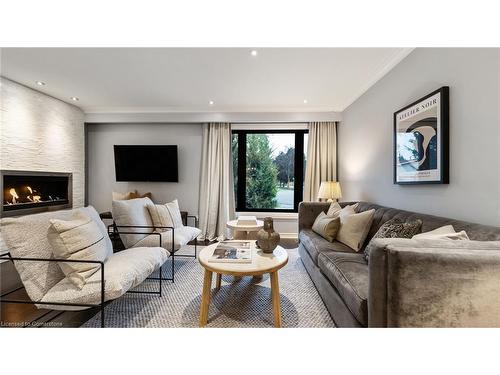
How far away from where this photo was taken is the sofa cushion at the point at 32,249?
4.38ft

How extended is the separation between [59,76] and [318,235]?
12.7 ft

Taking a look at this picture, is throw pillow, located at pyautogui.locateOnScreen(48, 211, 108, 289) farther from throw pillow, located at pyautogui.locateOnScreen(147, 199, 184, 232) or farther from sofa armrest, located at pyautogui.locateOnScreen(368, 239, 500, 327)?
sofa armrest, located at pyautogui.locateOnScreen(368, 239, 500, 327)

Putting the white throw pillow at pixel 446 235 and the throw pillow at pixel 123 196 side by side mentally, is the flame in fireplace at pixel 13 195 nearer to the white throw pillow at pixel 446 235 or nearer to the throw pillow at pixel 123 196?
the throw pillow at pixel 123 196

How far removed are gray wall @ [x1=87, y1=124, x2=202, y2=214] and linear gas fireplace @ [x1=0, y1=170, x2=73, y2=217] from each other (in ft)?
1.76

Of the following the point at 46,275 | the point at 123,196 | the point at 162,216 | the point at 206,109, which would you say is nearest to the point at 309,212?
the point at 162,216

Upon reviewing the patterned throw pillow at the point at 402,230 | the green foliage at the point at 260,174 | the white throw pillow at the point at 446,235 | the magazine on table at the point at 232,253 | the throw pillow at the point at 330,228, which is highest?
the green foliage at the point at 260,174

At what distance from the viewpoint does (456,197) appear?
64.1 inches

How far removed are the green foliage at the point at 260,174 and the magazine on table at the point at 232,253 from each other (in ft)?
7.29

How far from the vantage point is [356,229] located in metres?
2.13

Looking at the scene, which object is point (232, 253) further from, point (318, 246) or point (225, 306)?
point (318, 246)

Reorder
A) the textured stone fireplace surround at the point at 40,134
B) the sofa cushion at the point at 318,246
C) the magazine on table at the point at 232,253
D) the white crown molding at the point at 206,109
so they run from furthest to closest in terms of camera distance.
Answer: the white crown molding at the point at 206,109 → the textured stone fireplace surround at the point at 40,134 → the sofa cushion at the point at 318,246 → the magazine on table at the point at 232,253

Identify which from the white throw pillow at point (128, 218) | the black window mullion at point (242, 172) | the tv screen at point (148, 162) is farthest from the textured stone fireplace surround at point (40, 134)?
the black window mullion at point (242, 172)

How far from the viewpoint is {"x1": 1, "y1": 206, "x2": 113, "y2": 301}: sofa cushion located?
52.5 inches

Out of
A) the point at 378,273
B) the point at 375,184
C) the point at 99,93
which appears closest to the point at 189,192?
the point at 99,93
